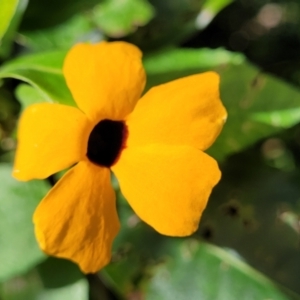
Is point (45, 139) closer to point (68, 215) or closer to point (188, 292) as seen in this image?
point (68, 215)

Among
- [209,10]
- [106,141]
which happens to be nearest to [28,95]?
[106,141]

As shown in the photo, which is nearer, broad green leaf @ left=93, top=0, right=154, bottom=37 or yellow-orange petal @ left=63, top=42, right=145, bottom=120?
yellow-orange petal @ left=63, top=42, right=145, bottom=120

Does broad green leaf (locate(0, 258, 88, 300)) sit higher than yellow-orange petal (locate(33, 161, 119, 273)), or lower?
lower

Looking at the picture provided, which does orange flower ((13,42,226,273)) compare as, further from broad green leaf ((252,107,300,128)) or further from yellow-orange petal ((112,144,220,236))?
broad green leaf ((252,107,300,128))

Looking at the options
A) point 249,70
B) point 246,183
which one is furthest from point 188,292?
point 249,70

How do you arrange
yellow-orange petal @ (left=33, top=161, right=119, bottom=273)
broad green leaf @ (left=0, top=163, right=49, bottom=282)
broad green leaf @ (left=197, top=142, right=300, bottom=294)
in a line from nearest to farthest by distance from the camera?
yellow-orange petal @ (left=33, top=161, right=119, bottom=273), broad green leaf @ (left=0, top=163, right=49, bottom=282), broad green leaf @ (left=197, top=142, right=300, bottom=294)

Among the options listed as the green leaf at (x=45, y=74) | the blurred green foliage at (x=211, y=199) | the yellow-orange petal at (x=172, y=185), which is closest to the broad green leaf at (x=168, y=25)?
the blurred green foliage at (x=211, y=199)

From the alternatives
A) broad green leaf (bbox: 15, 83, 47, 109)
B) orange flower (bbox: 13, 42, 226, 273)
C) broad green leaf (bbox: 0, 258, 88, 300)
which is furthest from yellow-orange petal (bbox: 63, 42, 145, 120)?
broad green leaf (bbox: 0, 258, 88, 300)
